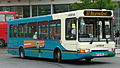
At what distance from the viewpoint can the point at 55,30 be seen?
18.3 m

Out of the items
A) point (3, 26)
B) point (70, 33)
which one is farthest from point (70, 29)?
point (3, 26)

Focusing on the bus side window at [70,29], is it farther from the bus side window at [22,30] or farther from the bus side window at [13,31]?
the bus side window at [13,31]

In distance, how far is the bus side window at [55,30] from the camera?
704 inches

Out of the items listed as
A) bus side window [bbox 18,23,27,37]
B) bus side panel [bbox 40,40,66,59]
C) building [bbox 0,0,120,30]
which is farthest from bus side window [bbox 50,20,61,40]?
building [bbox 0,0,120,30]

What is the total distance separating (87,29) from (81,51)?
1.13 m

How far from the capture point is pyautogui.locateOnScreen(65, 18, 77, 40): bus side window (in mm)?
16531

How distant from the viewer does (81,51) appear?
16.1 meters

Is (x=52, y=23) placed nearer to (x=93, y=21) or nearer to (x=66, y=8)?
(x=93, y=21)

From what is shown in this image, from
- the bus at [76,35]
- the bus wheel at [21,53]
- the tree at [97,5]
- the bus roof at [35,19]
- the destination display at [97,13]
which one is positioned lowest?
the bus wheel at [21,53]

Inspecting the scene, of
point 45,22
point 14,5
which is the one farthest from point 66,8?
point 45,22

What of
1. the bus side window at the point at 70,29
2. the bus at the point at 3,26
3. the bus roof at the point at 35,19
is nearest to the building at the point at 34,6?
the bus at the point at 3,26

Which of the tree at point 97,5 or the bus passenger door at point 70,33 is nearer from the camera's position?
the bus passenger door at point 70,33

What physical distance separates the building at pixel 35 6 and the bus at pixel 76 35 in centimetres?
2701

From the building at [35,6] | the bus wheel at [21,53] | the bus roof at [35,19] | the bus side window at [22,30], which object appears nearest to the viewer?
the bus roof at [35,19]
